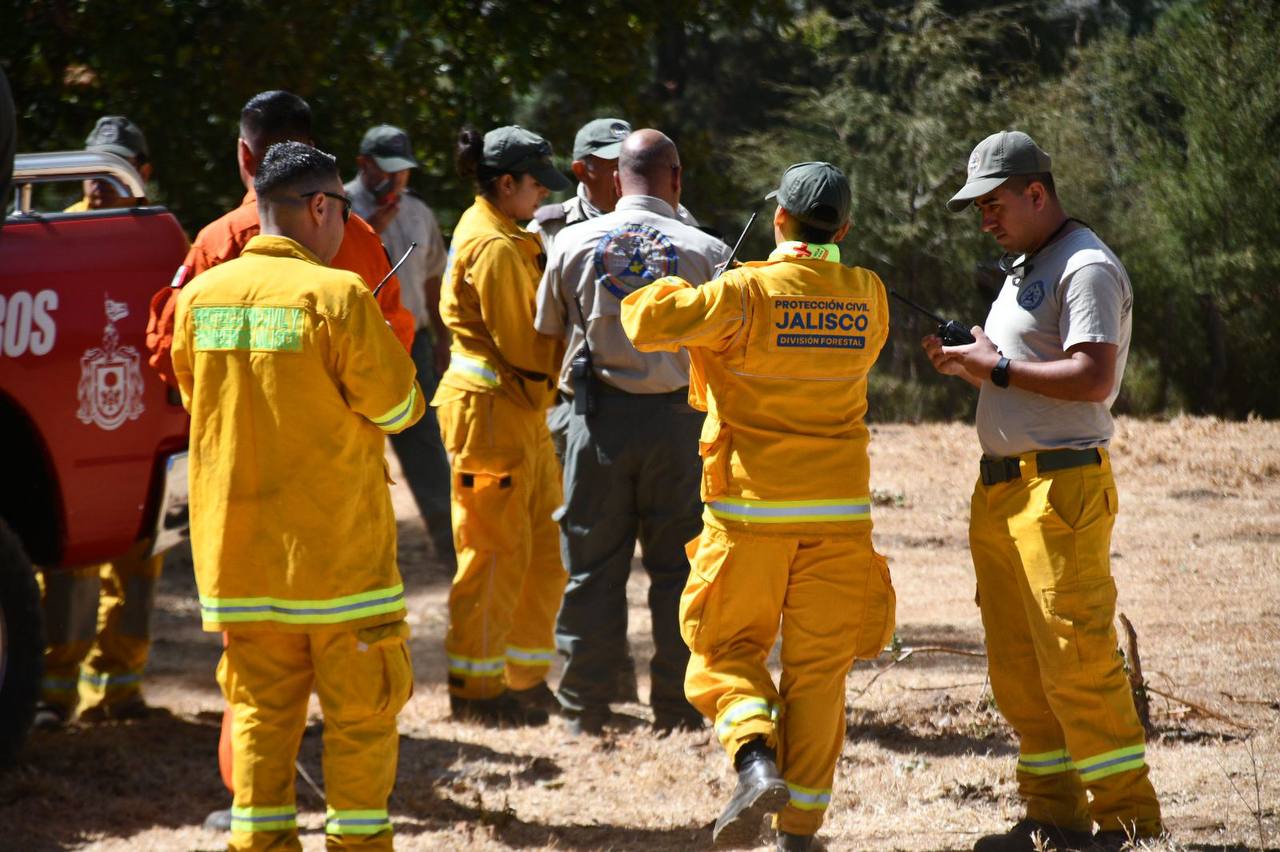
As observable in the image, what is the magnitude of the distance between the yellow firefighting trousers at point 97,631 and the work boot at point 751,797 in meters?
2.94

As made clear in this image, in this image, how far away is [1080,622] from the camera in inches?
167

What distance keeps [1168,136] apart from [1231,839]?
10539mm

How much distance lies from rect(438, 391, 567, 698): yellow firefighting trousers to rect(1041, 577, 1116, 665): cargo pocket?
2561mm

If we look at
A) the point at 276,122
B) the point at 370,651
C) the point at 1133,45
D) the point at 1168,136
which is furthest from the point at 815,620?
the point at 1133,45

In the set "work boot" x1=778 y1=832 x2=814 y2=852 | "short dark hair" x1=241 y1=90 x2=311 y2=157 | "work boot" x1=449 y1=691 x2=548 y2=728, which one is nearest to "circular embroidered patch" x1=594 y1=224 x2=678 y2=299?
"short dark hair" x1=241 y1=90 x2=311 y2=157

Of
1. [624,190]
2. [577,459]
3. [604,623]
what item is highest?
[624,190]

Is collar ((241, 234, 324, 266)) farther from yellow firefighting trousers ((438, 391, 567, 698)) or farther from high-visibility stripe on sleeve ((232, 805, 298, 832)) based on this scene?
yellow firefighting trousers ((438, 391, 567, 698))

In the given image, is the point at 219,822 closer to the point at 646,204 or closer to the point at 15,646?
the point at 15,646

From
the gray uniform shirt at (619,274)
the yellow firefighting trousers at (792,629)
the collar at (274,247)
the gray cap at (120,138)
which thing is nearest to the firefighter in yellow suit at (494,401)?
the gray uniform shirt at (619,274)

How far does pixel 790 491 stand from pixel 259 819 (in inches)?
69.4

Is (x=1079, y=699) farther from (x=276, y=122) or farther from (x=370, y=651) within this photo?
(x=276, y=122)

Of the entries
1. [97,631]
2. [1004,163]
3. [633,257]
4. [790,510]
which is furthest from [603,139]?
[97,631]

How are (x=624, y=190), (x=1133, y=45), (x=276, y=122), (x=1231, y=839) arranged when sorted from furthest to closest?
(x=1133, y=45)
(x=624, y=190)
(x=276, y=122)
(x=1231, y=839)

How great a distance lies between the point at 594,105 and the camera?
36.9 ft
